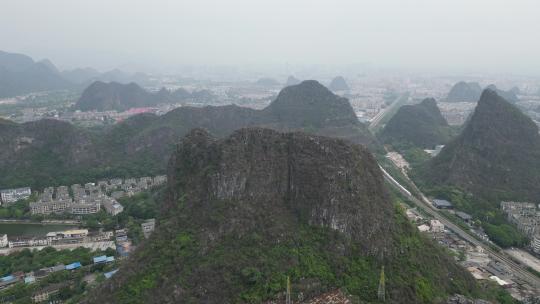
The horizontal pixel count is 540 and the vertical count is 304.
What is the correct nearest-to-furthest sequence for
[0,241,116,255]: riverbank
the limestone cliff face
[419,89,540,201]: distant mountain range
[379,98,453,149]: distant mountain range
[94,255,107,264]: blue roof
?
the limestone cliff face < [94,255,107,264]: blue roof < [0,241,116,255]: riverbank < [419,89,540,201]: distant mountain range < [379,98,453,149]: distant mountain range

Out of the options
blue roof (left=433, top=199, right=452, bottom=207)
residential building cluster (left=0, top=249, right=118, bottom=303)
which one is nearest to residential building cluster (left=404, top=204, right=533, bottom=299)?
blue roof (left=433, top=199, right=452, bottom=207)

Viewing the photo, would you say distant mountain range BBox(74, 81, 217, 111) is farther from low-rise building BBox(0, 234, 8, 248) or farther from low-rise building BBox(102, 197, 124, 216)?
low-rise building BBox(0, 234, 8, 248)

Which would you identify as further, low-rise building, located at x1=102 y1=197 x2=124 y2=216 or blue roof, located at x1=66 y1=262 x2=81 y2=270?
low-rise building, located at x1=102 y1=197 x2=124 y2=216

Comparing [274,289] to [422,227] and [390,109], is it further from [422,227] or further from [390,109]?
[390,109]

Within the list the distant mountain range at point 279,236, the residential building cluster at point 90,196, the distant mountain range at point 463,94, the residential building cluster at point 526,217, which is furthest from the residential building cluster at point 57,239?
the distant mountain range at point 463,94

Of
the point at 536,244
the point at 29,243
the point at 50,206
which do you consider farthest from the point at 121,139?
the point at 536,244

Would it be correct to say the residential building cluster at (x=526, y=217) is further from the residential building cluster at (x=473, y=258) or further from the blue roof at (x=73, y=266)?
the blue roof at (x=73, y=266)

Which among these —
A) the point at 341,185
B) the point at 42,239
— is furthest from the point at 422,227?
the point at 42,239
